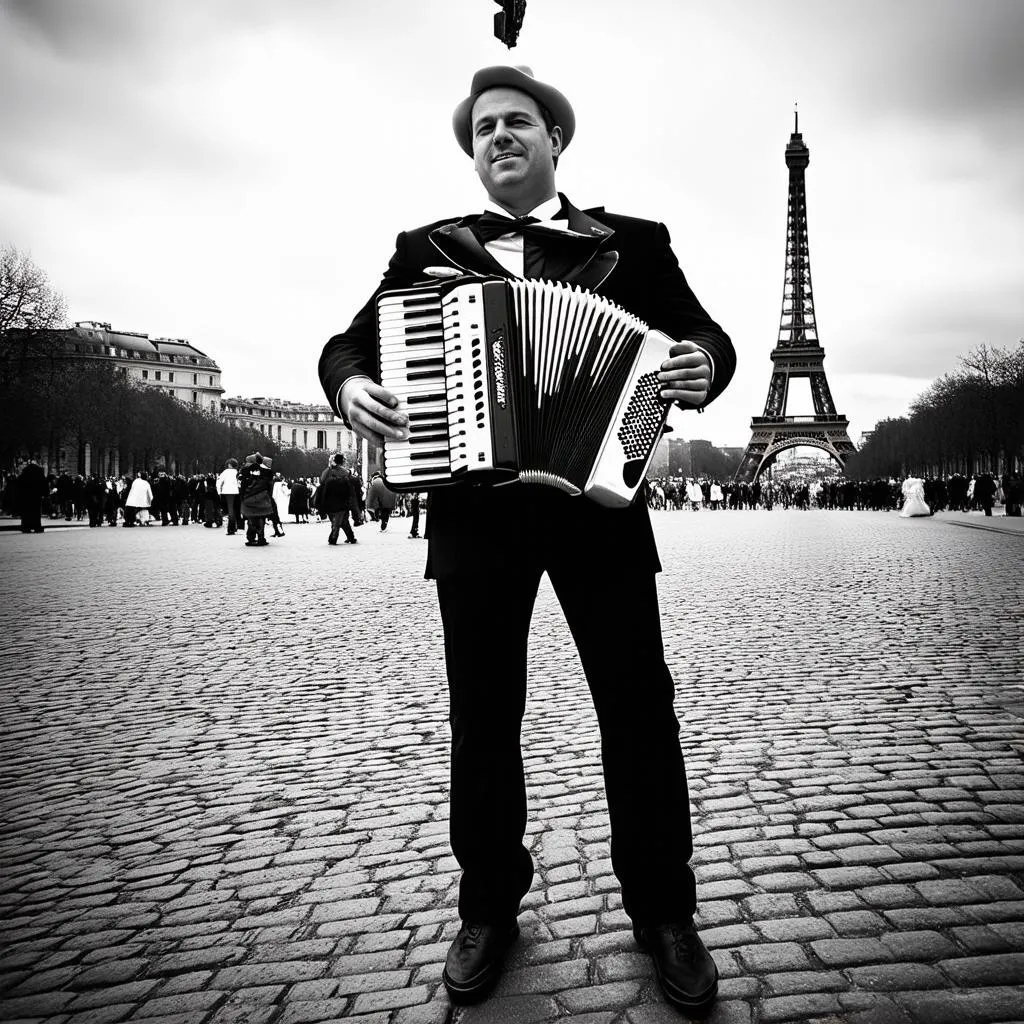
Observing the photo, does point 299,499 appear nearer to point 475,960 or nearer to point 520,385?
point 520,385

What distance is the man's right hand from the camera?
238 cm

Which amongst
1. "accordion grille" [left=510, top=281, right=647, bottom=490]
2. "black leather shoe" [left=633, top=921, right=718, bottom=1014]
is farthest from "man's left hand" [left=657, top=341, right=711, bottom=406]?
"black leather shoe" [left=633, top=921, right=718, bottom=1014]

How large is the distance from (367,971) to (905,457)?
78.7m

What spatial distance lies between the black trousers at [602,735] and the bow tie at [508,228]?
943mm

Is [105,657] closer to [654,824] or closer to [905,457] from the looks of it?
[654,824]

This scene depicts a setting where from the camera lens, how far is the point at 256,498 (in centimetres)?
2048

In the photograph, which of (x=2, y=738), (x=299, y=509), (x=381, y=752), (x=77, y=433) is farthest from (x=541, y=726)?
(x=77, y=433)

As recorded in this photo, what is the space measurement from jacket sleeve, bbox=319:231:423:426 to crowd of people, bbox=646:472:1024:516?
37.6m

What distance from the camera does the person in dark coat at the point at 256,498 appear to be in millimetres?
20359

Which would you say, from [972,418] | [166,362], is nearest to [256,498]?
[972,418]

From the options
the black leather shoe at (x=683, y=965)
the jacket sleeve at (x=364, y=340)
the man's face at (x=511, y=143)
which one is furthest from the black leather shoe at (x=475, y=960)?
the man's face at (x=511, y=143)

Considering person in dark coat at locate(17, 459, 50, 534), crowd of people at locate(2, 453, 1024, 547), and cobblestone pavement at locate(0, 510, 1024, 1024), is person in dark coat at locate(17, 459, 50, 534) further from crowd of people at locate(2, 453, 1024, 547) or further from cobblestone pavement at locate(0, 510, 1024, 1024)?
cobblestone pavement at locate(0, 510, 1024, 1024)

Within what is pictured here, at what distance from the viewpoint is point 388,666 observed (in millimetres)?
6570

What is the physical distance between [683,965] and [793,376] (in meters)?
90.8
